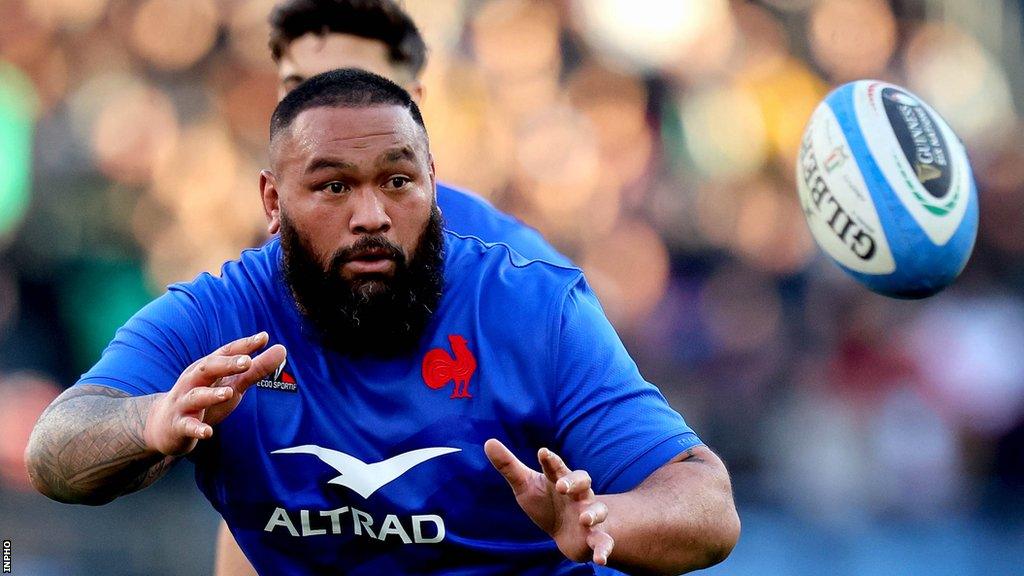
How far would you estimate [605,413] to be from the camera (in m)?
3.42

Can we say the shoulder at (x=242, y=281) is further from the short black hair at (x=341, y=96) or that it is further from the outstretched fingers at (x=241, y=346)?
the outstretched fingers at (x=241, y=346)

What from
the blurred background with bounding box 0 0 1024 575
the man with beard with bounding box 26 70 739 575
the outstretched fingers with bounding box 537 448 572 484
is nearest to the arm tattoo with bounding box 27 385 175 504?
the man with beard with bounding box 26 70 739 575

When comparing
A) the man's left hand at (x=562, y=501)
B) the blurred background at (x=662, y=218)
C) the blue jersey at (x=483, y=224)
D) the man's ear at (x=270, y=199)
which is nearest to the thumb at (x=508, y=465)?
the man's left hand at (x=562, y=501)

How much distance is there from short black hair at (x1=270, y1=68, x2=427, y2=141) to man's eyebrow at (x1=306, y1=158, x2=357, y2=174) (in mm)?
167

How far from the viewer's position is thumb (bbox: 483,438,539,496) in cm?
280

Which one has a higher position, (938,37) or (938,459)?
(938,37)

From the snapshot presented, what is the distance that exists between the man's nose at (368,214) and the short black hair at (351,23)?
241cm

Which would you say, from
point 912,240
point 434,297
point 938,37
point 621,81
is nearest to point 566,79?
point 621,81

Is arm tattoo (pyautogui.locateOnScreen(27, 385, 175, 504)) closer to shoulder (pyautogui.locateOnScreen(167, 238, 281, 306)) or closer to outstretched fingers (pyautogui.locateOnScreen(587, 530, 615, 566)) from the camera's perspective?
shoulder (pyautogui.locateOnScreen(167, 238, 281, 306))

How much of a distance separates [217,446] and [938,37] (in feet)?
29.6

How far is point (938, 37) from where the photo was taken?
1118 centimetres

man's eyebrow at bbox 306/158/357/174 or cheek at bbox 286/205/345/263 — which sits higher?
man's eyebrow at bbox 306/158/357/174

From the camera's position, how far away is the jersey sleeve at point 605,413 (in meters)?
3.32

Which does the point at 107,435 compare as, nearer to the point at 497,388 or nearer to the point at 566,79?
the point at 497,388
